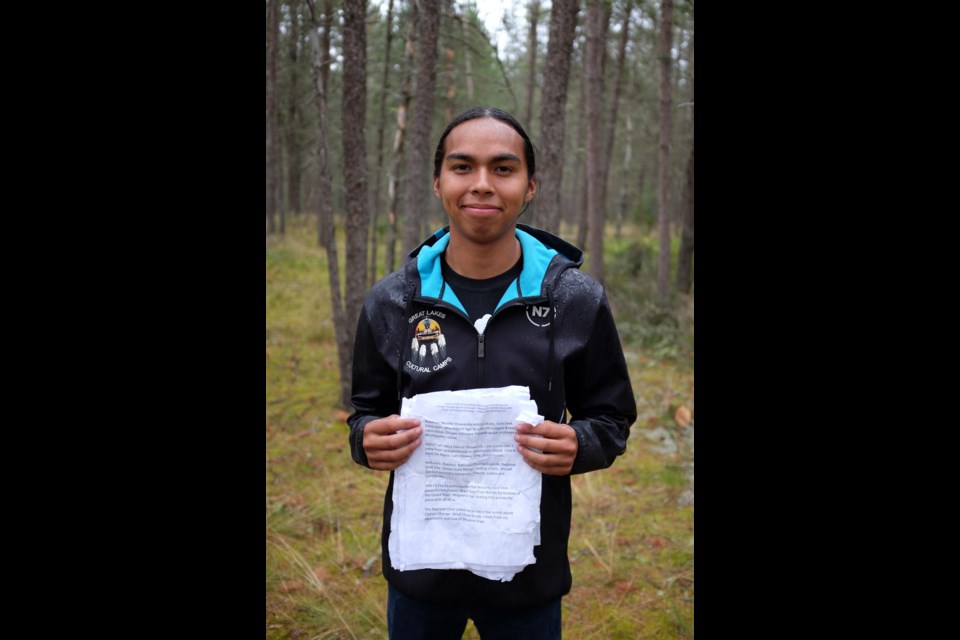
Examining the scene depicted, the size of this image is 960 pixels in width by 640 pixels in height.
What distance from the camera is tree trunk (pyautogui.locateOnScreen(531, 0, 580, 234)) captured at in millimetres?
6238

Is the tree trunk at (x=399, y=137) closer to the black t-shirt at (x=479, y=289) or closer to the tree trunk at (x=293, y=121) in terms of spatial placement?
the tree trunk at (x=293, y=121)

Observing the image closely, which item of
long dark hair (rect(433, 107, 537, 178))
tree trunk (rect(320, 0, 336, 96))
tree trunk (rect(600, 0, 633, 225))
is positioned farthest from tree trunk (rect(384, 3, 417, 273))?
long dark hair (rect(433, 107, 537, 178))

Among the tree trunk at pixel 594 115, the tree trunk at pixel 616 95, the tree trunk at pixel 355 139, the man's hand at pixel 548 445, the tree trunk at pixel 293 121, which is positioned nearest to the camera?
the man's hand at pixel 548 445

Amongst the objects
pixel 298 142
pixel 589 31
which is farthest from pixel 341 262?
pixel 589 31

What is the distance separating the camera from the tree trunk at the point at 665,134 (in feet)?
34.4

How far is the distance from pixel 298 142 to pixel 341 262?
597 centimetres

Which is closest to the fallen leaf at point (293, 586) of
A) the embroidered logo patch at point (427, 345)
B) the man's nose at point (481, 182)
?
the embroidered logo patch at point (427, 345)

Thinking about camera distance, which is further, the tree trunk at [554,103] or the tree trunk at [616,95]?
the tree trunk at [616,95]

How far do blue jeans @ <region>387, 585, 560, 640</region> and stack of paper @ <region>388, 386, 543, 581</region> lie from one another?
0.19 metres

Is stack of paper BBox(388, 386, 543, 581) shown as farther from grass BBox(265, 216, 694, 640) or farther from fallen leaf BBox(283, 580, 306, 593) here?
fallen leaf BBox(283, 580, 306, 593)

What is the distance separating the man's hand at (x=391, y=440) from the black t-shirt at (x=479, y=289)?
0.38 m

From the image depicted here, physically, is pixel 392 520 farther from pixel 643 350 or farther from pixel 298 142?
pixel 298 142

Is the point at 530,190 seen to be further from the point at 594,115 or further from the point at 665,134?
the point at 665,134

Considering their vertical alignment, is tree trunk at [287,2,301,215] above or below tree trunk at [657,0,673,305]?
above
